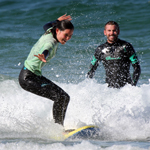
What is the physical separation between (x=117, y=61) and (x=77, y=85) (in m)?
1.68

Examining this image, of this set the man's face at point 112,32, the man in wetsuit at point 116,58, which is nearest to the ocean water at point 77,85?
the man in wetsuit at point 116,58

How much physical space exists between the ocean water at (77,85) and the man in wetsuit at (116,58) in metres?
0.22

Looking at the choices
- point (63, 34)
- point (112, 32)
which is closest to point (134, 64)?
point (112, 32)

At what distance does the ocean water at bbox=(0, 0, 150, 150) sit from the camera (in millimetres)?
4824

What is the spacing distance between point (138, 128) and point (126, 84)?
3.65 feet

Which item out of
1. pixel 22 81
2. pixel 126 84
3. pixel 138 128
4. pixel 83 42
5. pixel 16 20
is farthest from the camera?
pixel 16 20

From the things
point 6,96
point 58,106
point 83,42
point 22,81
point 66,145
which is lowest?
point 83,42

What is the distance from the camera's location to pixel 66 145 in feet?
14.3

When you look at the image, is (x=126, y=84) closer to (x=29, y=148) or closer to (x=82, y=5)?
(x=29, y=148)

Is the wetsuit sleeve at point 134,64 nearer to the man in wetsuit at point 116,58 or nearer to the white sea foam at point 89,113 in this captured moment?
the man in wetsuit at point 116,58

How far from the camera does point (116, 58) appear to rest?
588 cm

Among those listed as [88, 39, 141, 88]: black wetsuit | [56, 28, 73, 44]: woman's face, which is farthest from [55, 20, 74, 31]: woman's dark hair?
[88, 39, 141, 88]: black wetsuit

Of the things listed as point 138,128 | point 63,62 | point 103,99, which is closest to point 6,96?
point 103,99

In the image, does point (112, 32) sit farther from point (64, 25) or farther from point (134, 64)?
point (64, 25)
